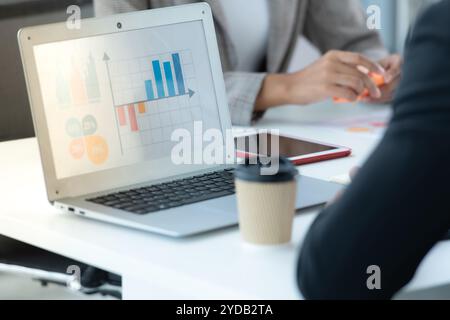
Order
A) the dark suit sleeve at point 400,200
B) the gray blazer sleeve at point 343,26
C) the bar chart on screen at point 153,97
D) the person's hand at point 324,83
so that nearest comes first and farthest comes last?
the dark suit sleeve at point 400,200, the bar chart on screen at point 153,97, the person's hand at point 324,83, the gray blazer sleeve at point 343,26

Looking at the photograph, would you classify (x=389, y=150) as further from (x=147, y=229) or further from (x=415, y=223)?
(x=147, y=229)

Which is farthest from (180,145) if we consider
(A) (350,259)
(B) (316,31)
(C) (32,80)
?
(B) (316,31)

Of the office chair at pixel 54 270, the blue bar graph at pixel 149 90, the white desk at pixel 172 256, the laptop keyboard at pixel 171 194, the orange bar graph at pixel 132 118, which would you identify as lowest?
the office chair at pixel 54 270

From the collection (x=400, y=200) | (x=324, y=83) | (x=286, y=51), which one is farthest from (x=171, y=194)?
(x=286, y=51)

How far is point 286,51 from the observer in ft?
7.88

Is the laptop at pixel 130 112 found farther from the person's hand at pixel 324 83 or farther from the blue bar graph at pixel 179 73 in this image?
the person's hand at pixel 324 83

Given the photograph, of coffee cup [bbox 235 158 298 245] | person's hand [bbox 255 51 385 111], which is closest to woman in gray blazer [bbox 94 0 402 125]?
person's hand [bbox 255 51 385 111]

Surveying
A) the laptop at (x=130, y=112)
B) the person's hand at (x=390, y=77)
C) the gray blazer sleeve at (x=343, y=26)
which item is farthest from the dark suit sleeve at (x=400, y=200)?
the gray blazer sleeve at (x=343, y=26)

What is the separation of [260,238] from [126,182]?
32 cm

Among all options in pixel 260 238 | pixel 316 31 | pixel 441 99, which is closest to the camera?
pixel 441 99

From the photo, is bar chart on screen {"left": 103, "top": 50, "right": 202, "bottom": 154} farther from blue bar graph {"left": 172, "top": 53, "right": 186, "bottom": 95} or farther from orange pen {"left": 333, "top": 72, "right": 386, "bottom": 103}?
orange pen {"left": 333, "top": 72, "right": 386, "bottom": 103}

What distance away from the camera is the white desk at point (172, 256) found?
3.30 feet

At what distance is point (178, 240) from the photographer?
3.75ft

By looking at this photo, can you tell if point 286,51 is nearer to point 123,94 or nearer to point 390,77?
point 390,77
